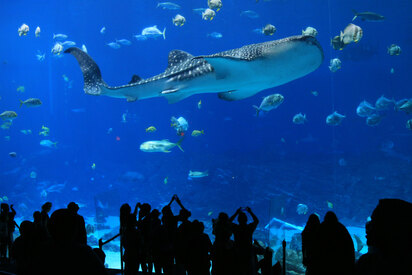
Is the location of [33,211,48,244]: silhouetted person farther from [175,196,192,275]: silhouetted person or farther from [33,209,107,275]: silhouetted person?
[33,209,107,275]: silhouetted person

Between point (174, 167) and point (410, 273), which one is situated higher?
point (174, 167)

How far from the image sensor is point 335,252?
179 cm

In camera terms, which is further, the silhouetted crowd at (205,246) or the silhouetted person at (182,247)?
the silhouetted person at (182,247)

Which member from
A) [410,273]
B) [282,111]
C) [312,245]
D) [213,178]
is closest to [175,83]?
[312,245]

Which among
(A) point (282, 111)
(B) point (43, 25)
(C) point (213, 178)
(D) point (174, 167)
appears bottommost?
(C) point (213, 178)

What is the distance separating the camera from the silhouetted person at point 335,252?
69.6 inches

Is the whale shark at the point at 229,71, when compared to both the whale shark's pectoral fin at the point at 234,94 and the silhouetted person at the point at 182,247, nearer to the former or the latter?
the whale shark's pectoral fin at the point at 234,94

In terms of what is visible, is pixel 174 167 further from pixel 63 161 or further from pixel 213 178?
pixel 63 161

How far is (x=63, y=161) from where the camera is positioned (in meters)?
39.3

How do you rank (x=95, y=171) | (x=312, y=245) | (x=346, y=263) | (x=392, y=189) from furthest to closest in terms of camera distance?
(x=95, y=171) → (x=392, y=189) → (x=312, y=245) → (x=346, y=263)

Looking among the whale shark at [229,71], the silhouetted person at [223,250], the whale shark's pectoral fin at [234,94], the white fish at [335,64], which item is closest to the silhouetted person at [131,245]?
the silhouetted person at [223,250]

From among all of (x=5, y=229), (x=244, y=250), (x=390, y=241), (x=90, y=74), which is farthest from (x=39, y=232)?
(x=90, y=74)

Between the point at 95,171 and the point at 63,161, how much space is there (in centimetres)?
480

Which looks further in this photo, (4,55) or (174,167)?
(4,55)
